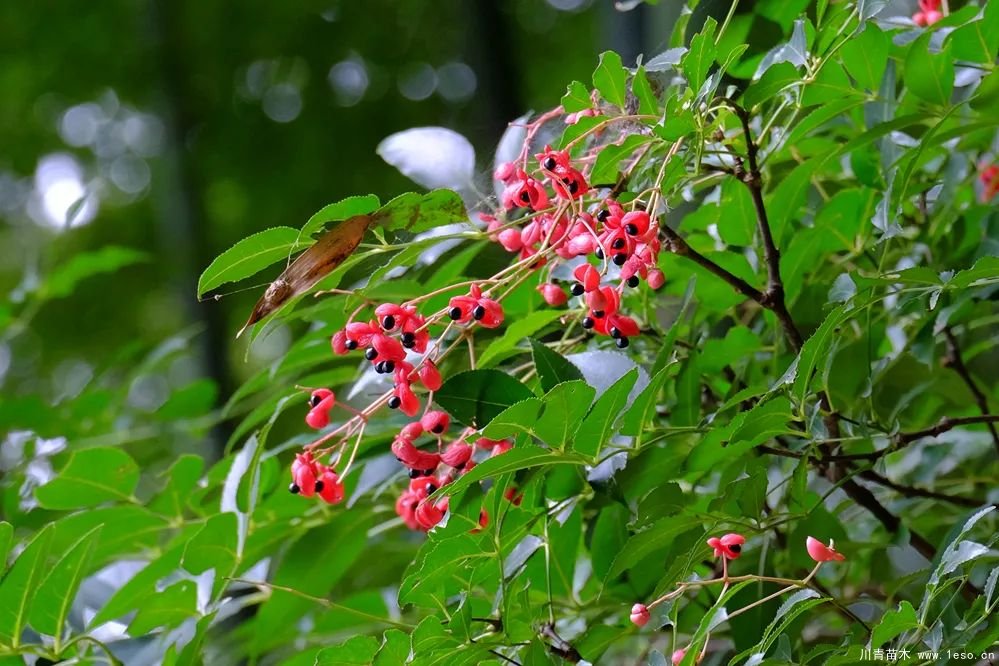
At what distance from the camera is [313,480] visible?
0.47 m

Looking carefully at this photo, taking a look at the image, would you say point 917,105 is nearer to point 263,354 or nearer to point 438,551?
point 438,551

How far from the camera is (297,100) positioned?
251 cm

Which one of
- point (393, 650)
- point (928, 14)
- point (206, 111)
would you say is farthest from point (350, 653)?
point (206, 111)

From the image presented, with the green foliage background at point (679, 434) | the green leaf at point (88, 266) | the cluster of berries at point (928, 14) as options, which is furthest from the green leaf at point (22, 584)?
the cluster of berries at point (928, 14)

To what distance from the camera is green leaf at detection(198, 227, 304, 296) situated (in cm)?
42

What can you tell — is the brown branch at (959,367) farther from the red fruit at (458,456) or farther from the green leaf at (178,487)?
the green leaf at (178,487)

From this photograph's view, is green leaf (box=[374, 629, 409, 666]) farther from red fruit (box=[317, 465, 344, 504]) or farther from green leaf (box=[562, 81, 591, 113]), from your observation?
green leaf (box=[562, 81, 591, 113])

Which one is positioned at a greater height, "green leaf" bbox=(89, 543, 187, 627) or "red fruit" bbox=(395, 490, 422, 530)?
"red fruit" bbox=(395, 490, 422, 530)

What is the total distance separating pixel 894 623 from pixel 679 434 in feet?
0.44

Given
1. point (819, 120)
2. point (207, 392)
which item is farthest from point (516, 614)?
point (207, 392)

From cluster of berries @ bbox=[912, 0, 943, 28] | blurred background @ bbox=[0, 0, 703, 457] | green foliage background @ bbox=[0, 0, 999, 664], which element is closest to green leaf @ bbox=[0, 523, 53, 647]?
green foliage background @ bbox=[0, 0, 999, 664]

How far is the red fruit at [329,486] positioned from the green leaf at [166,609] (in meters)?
0.14

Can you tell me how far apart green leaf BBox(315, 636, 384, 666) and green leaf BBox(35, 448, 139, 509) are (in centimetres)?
24

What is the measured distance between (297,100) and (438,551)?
224 cm
